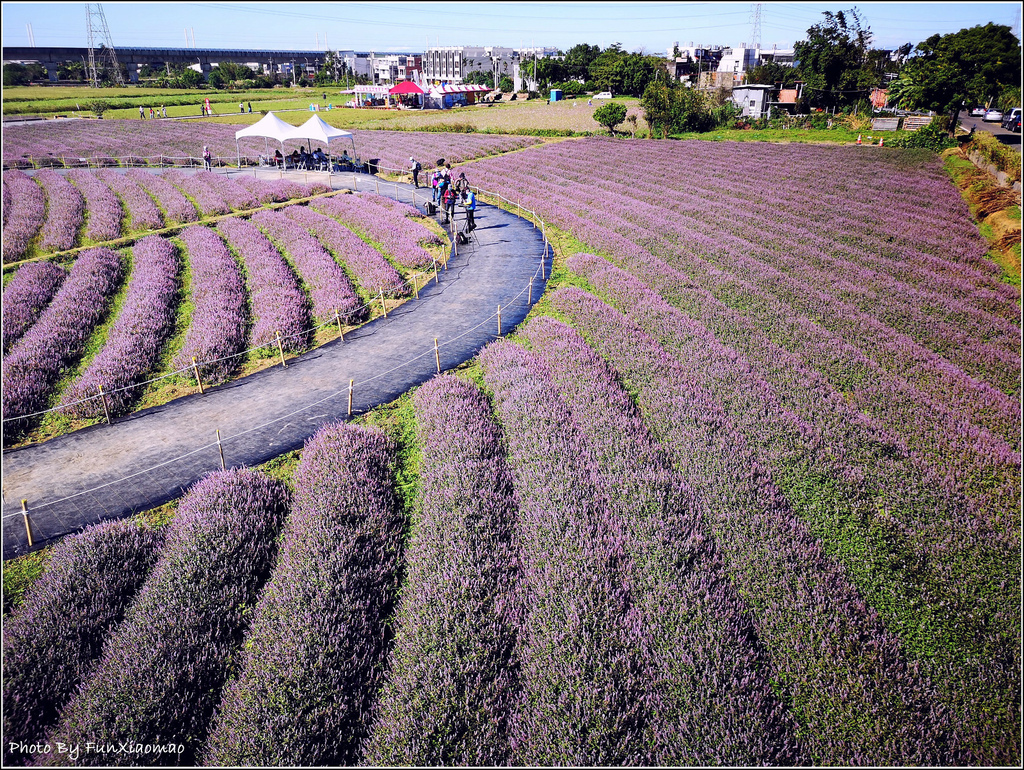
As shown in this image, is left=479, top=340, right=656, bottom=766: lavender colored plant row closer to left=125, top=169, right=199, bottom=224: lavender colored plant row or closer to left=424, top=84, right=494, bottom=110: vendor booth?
left=125, top=169, right=199, bottom=224: lavender colored plant row

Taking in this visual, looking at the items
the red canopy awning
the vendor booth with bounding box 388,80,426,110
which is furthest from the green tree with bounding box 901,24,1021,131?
the vendor booth with bounding box 388,80,426,110

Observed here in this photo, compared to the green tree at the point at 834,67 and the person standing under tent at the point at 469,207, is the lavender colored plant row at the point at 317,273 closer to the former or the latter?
the person standing under tent at the point at 469,207

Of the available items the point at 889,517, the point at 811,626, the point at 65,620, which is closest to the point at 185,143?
the point at 65,620

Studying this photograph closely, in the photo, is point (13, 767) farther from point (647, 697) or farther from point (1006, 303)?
point (1006, 303)

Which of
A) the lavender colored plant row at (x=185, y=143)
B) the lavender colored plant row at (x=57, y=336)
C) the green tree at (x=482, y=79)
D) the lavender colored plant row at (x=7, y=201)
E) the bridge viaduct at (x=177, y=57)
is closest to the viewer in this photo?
the lavender colored plant row at (x=57, y=336)

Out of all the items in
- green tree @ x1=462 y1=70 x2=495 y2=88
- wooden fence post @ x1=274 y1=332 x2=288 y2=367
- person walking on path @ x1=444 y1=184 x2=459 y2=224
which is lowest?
wooden fence post @ x1=274 y1=332 x2=288 y2=367

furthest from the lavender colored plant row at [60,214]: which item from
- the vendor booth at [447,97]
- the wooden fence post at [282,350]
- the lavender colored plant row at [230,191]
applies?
the vendor booth at [447,97]

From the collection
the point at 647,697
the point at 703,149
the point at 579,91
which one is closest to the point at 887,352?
the point at 647,697

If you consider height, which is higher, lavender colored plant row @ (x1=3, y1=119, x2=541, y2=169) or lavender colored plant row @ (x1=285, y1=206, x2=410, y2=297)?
lavender colored plant row @ (x1=3, y1=119, x2=541, y2=169)
